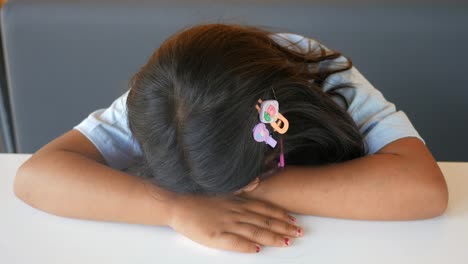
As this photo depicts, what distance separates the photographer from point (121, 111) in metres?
0.80

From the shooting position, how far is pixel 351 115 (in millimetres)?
773

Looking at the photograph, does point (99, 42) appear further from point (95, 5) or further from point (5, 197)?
point (5, 197)

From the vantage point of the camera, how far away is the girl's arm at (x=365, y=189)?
24.9 inches

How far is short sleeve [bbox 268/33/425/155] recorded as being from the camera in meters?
0.74

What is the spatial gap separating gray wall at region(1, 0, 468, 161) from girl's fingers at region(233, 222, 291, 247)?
2.08 feet

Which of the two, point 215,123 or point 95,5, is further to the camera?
point 95,5

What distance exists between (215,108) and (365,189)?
0.76 ft

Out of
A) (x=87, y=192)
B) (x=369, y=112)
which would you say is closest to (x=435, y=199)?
(x=369, y=112)

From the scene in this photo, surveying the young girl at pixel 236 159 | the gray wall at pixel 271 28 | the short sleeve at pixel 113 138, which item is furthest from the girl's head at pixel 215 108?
the gray wall at pixel 271 28

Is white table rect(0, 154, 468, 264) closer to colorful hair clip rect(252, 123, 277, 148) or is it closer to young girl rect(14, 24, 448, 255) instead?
young girl rect(14, 24, 448, 255)

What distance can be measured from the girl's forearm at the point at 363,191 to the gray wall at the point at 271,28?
1.79 ft

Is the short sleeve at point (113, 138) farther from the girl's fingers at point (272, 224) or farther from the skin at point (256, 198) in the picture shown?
the girl's fingers at point (272, 224)

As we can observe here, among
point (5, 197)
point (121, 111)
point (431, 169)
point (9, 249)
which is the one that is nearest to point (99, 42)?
point (121, 111)

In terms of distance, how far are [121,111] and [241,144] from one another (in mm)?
291
